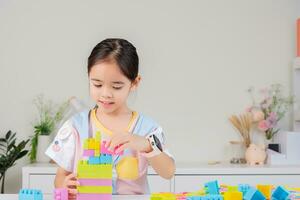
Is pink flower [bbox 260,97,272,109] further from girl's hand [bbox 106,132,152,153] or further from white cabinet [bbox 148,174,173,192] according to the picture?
girl's hand [bbox 106,132,152,153]

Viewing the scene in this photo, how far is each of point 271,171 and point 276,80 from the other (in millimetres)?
766

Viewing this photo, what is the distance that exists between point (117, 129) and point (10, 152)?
6.69ft

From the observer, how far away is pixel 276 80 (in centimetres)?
408

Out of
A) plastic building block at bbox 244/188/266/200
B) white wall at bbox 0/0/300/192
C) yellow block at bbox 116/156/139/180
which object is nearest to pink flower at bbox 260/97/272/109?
white wall at bbox 0/0/300/192

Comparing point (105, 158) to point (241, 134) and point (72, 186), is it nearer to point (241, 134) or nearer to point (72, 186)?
point (72, 186)

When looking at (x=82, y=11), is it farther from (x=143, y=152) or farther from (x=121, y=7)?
(x=143, y=152)

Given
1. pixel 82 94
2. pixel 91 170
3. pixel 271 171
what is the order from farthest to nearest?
pixel 82 94 → pixel 271 171 → pixel 91 170

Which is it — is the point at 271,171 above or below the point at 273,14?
below

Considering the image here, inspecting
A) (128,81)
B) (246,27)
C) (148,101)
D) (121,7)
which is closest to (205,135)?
(148,101)

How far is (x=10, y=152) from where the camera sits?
3.77 metres

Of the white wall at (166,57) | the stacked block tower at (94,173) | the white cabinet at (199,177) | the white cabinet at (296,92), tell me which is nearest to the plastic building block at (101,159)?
the stacked block tower at (94,173)

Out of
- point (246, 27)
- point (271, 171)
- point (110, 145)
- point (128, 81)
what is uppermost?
point (246, 27)

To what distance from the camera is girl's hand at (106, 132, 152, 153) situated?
1530 mm

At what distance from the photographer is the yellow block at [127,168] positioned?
169cm
